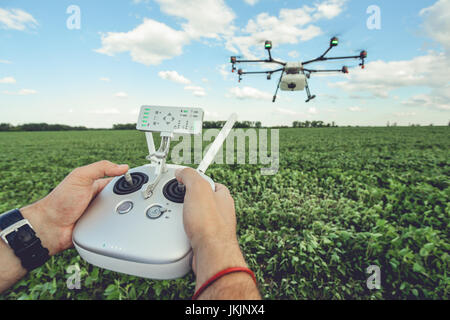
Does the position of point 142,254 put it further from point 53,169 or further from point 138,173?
point 53,169

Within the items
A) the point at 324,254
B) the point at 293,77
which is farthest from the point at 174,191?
the point at 293,77

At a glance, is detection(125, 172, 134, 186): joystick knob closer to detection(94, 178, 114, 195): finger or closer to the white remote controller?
the white remote controller

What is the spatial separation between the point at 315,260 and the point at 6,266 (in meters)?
2.87

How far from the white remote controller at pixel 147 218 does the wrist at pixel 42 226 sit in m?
0.35

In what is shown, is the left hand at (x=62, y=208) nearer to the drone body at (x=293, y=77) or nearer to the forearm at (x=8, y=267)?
the forearm at (x=8, y=267)

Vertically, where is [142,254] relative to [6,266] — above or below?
above

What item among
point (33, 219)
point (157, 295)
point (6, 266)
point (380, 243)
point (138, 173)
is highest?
point (138, 173)

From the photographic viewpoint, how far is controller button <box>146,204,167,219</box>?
149 centimetres

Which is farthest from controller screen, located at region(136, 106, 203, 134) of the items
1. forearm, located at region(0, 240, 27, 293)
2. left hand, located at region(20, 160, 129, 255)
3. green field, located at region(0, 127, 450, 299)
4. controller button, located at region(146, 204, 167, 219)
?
green field, located at region(0, 127, 450, 299)

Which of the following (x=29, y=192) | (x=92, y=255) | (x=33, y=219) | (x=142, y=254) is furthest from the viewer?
(x=29, y=192)

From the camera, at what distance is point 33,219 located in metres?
1.65

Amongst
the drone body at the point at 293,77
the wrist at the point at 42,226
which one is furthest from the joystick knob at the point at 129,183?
the drone body at the point at 293,77

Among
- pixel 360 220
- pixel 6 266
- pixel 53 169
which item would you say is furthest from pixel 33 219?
pixel 53 169

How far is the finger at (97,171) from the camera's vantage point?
5.50 feet
